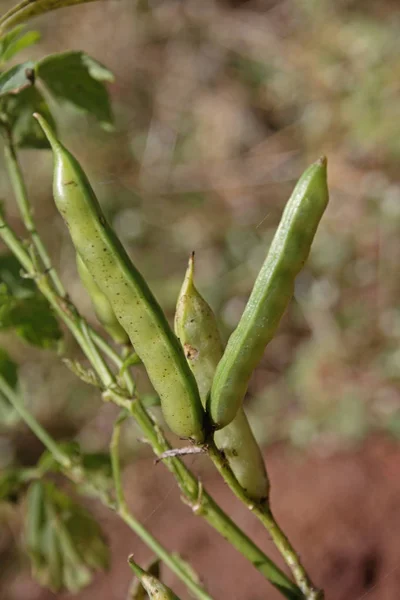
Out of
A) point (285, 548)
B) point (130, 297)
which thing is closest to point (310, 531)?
point (285, 548)

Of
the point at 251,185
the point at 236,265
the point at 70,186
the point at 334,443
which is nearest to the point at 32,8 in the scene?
the point at 70,186

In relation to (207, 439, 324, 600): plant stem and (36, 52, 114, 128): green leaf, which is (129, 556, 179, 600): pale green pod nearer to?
(207, 439, 324, 600): plant stem

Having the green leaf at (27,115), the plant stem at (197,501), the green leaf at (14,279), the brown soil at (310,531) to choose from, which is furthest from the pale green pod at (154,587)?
the brown soil at (310,531)

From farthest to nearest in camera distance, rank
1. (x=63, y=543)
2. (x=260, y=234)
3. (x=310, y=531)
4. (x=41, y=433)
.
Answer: (x=260, y=234), (x=310, y=531), (x=63, y=543), (x=41, y=433)

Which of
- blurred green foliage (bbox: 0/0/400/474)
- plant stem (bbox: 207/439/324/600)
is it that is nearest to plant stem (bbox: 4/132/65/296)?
plant stem (bbox: 207/439/324/600)

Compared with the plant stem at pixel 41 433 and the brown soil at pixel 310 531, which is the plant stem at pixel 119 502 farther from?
the brown soil at pixel 310 531

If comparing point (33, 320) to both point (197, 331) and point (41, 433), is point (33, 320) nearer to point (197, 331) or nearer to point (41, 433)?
point (41, 433)
